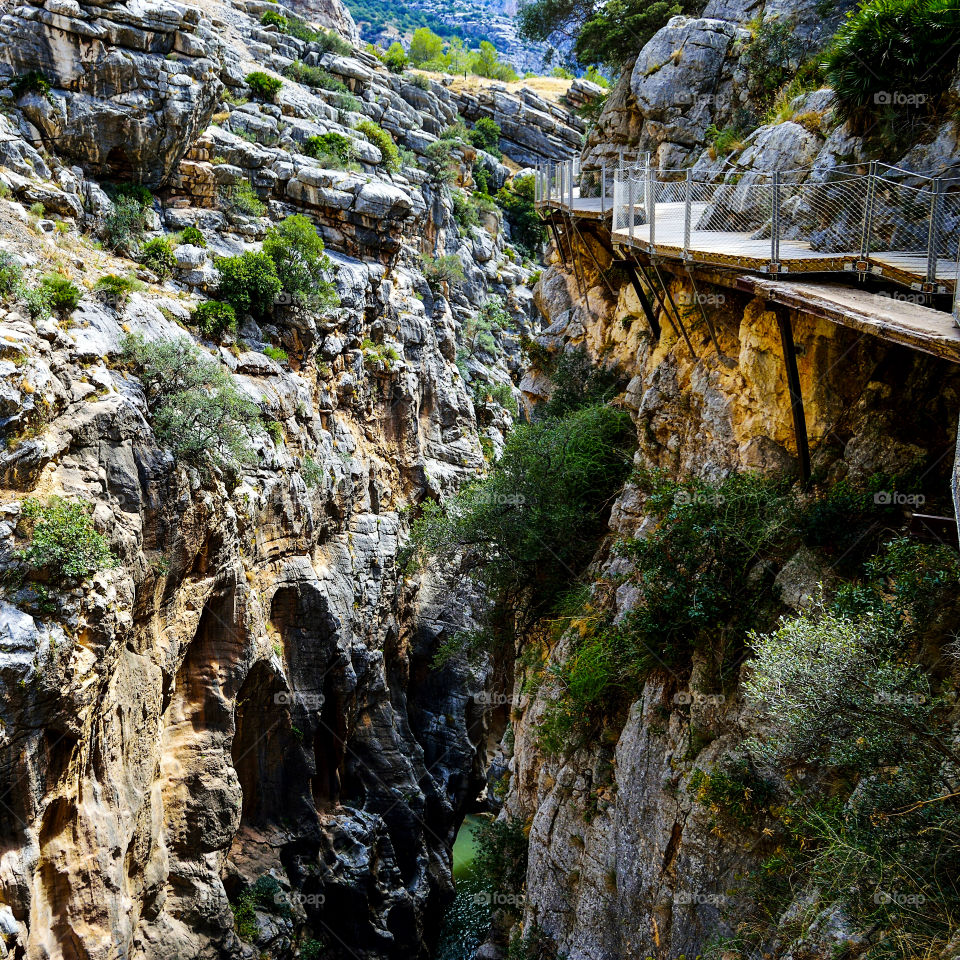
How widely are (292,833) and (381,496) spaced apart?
481 inches

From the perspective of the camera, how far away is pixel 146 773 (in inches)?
665

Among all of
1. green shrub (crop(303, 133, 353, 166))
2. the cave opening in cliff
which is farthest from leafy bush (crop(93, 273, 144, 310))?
green shrub (crop(303, 133, 353, 166))

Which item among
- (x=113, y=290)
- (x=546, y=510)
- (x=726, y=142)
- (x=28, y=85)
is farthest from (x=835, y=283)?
(x=28, y=85)

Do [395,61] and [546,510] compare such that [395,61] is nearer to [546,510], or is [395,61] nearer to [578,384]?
[578,384]

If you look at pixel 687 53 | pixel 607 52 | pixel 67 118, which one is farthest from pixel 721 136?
pixel 67 118

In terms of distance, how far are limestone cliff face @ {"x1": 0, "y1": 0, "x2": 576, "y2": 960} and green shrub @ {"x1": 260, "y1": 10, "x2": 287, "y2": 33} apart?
8.16m

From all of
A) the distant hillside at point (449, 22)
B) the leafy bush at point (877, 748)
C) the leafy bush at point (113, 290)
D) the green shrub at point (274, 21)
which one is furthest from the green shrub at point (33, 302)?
the distant hillside at point (449, 22)

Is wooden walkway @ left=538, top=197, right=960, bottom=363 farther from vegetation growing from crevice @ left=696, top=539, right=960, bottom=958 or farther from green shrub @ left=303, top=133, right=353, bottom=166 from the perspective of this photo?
green shrub @ left=303, top=133, right=353, bottom=166

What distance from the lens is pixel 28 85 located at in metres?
24.4

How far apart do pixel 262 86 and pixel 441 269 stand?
11216mm

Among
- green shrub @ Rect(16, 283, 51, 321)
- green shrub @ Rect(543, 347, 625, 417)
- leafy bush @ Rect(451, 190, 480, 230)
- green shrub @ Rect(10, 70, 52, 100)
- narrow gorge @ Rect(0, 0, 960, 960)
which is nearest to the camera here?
narrow gorge @ Rect(0, 0, 960, 960)

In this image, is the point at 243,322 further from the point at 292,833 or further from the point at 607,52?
the point at 292,833

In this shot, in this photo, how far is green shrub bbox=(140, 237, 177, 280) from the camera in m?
23.8

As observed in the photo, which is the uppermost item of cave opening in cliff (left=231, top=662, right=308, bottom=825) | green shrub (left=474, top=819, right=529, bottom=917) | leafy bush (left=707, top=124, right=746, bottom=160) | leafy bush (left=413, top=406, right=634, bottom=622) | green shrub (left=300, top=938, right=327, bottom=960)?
leafy bush (left=707, top=124, right=746, bottom=160)
